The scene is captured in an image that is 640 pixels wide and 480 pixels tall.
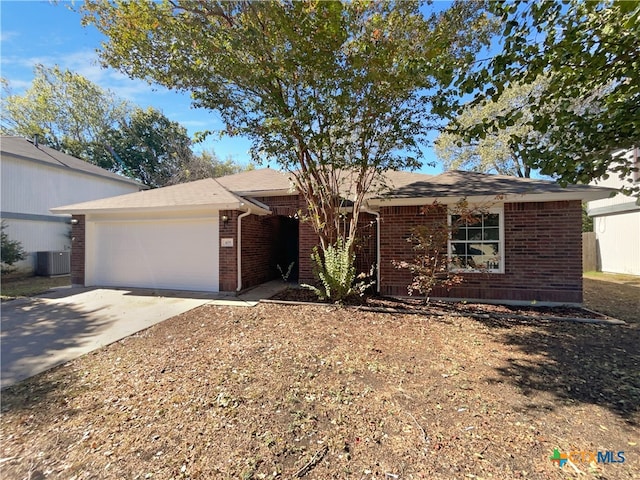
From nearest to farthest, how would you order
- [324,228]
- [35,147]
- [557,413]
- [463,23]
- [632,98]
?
[557,413]
[632,98]
[463,23]
[324,228]
[35,147]

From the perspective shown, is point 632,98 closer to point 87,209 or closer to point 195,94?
point 195,94

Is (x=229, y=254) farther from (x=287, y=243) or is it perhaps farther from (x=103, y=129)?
(x=103, y=129)

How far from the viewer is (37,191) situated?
14.4 m

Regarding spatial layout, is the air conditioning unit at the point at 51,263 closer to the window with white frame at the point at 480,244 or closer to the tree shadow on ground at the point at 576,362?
the window with white frame at the point at 480,244

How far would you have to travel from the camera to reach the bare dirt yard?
231 centimetres

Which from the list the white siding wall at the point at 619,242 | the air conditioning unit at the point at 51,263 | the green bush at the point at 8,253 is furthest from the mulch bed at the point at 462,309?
the air conditioning unit at the point at 51,263

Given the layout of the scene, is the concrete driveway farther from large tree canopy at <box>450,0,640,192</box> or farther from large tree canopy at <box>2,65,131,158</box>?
large tree canopy at <box>2,65,131,158</box>

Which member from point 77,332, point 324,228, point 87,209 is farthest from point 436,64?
point 87,209

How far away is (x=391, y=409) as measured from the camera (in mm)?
2990

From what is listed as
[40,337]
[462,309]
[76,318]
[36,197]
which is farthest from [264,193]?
[36,197]

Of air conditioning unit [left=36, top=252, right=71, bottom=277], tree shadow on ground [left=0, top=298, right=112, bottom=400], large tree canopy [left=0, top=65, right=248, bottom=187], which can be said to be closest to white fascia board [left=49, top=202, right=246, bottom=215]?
tree shadow on ground [left=0, top=298, right=112, bottom=400]

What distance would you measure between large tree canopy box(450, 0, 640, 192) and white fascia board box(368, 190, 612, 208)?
9.23 ft

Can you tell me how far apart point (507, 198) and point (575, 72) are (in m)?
3.56

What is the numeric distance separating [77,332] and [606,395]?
26.1ft
